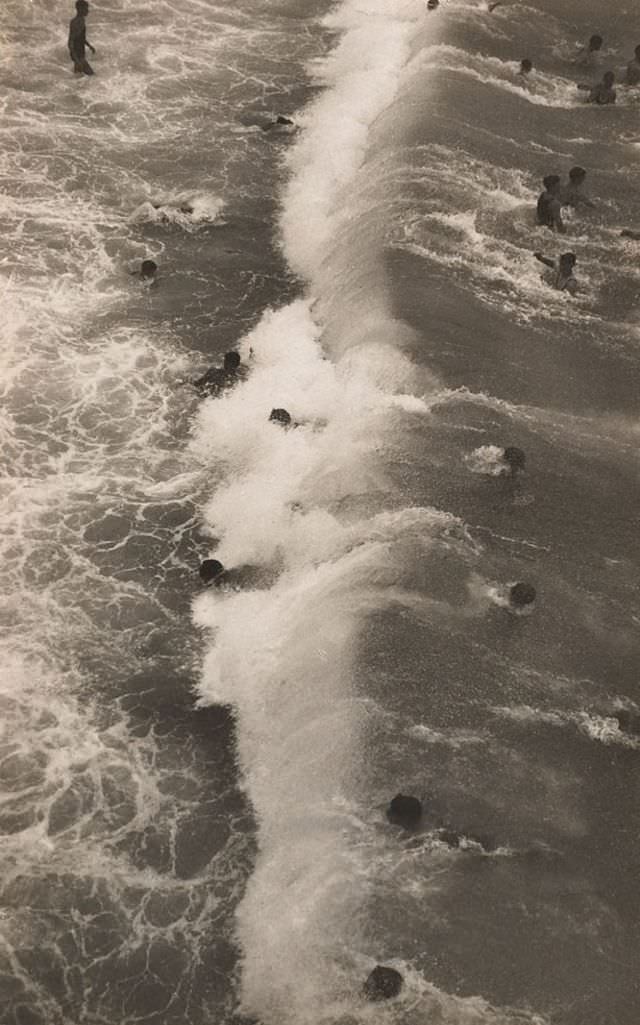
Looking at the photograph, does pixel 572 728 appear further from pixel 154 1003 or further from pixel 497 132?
pixel 497 132

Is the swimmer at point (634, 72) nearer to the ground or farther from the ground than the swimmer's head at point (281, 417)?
farther from the ground

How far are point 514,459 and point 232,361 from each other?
3940 mm

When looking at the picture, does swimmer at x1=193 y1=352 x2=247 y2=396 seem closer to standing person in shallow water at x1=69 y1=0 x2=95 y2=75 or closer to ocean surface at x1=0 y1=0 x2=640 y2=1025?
ocean surface at x1=0 y1=0 x2=640 y2=1025

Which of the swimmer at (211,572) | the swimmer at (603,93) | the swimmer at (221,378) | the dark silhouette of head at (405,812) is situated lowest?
the swimmer at (211,572)

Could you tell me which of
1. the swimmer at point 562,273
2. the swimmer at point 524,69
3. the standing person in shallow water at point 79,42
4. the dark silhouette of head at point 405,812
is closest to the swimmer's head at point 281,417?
the swimmer at point 562,273

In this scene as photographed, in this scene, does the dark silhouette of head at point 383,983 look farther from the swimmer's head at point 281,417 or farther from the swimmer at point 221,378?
the swimmer at point 221,378

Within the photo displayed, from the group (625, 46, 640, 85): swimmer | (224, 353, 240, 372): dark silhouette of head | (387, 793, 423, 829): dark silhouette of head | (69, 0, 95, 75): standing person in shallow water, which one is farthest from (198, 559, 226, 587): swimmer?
(625, 46, 640, 85): swimmer

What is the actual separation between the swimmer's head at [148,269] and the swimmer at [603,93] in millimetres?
8076

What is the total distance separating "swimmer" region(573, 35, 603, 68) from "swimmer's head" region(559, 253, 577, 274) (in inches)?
274

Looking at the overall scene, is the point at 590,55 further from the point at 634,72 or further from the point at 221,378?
the point at 221,378

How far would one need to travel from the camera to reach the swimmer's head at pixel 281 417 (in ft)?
36.8

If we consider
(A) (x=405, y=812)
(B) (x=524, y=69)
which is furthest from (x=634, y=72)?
(A) (x=405, y=812)

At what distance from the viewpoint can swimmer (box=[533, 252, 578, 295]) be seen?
40.0ft

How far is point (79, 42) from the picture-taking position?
16.6 m
